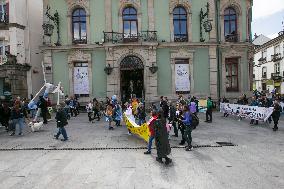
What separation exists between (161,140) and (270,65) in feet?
157

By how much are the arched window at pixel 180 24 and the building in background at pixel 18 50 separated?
43.3ft

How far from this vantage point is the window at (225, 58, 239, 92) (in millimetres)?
27141

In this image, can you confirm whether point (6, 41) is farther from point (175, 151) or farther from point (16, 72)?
point (175, 151)

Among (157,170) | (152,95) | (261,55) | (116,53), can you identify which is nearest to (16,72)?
(116,53)

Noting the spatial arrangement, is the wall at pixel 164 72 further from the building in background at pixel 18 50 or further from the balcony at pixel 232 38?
the building in background at pixel 18 50

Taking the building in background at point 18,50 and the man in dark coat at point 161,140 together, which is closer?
the man in dark coat at point 161,140

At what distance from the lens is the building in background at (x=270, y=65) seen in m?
47.6

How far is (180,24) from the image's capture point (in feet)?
86.7

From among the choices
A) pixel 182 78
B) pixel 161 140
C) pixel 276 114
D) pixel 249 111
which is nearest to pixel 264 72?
pixel 182 78

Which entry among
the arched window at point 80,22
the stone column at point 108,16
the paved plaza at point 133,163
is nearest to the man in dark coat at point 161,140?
the paved plaza at point 133,163

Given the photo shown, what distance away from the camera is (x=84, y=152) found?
1131cm

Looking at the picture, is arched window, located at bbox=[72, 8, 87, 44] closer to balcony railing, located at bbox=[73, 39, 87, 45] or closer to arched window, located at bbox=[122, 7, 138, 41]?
balcony railing, located at bbox=[73, 39, 87, 45]

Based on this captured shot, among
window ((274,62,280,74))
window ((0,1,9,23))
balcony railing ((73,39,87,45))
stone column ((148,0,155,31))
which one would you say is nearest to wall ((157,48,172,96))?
stone column ((148,0,155,31))

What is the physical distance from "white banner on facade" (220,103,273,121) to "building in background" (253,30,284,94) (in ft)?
84.2
